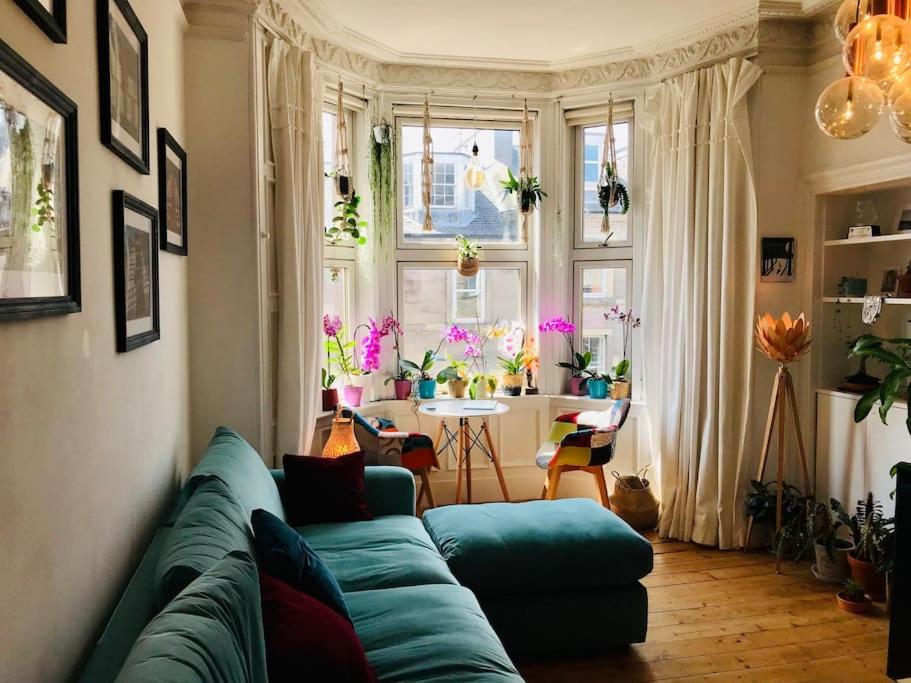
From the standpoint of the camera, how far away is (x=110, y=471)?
1.75 metres

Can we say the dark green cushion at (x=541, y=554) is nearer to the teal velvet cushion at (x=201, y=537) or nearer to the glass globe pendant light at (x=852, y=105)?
the teal velvet cushion at (x=201, y=537)

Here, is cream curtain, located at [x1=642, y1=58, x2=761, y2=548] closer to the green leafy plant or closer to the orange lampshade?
the green leafy plant

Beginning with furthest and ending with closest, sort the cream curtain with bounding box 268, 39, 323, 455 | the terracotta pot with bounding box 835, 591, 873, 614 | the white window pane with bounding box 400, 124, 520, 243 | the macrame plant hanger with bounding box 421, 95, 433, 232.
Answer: the white window pane with bounding box 400, 124, 520, 243
the macrame plant hanger with bounding box 421, 95, 433, 232
the cream curtain with bounding box 268, 39, 323, 455
the terracotta pot with bounding box 835, 591, 873, 614

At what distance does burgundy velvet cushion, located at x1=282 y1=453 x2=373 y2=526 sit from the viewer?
9.97ft

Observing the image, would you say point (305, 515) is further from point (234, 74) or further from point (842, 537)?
point (842, 537)

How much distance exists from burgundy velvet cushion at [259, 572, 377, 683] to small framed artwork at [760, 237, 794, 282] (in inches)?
125

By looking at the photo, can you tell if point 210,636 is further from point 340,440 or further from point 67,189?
point 340,440

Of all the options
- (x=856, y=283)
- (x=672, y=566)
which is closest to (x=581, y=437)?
(x=672, y=566)

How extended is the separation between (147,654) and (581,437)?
3.28 meters

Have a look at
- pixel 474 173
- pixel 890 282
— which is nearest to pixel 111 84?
pixel 474 173

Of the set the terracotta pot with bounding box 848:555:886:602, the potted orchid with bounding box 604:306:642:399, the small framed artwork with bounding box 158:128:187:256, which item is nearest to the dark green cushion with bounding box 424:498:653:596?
the terracotta pot with bounding box 848:555:886:602

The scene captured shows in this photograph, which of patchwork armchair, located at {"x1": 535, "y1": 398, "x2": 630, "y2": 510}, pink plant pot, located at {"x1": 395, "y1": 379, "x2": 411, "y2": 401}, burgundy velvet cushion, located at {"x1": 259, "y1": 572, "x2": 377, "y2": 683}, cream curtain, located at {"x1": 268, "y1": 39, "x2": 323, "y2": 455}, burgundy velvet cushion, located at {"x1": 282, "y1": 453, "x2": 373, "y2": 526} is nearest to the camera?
burgundy velvet cushion, located at {"x1": 259, "y1": 572, "x2": 377, "y2": 683}

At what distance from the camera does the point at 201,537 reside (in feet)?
5.43

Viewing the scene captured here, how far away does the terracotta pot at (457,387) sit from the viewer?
15.2ft
